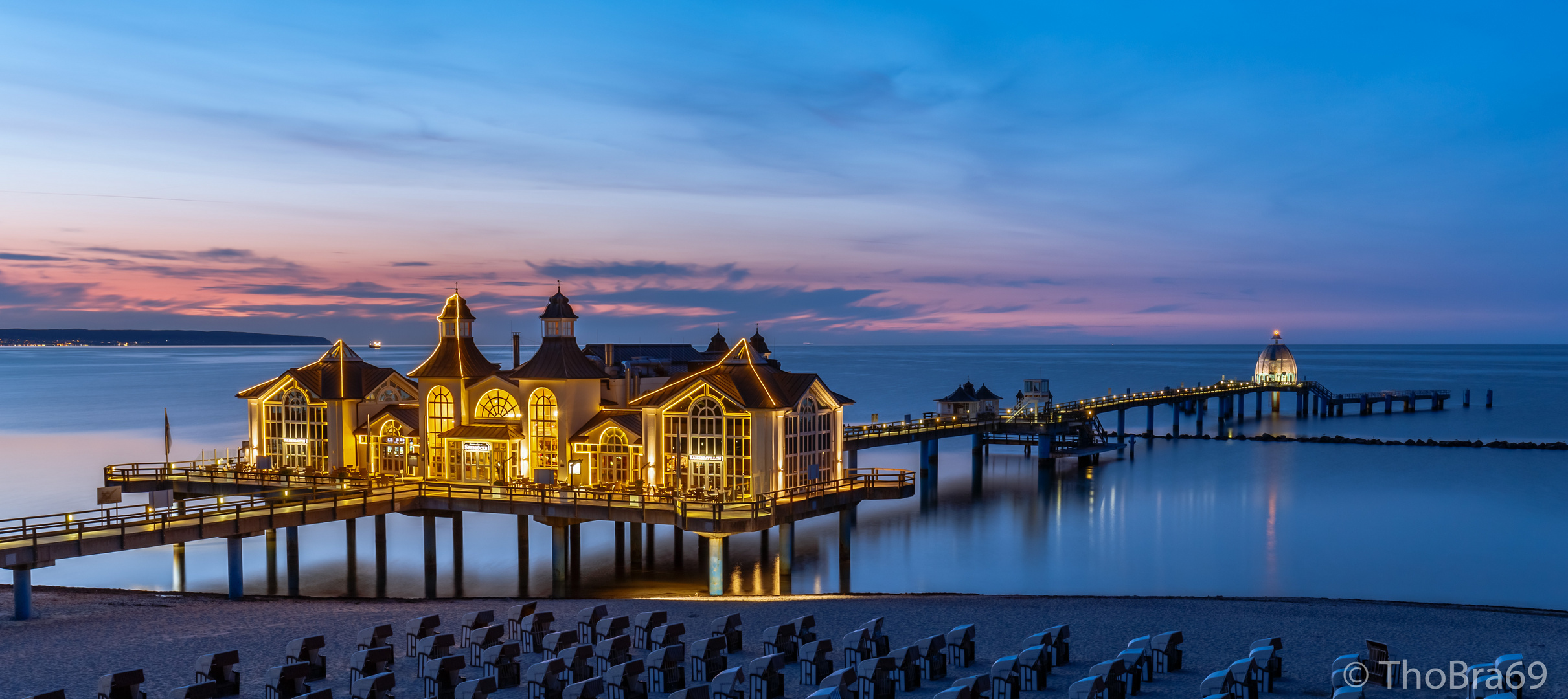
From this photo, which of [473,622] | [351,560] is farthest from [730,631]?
[351,560]

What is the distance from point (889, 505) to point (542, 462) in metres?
18.8

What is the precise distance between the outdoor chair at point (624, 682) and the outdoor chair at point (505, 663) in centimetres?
200

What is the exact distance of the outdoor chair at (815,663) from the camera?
59.0 ft

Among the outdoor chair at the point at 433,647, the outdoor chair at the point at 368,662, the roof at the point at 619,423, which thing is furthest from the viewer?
the roof at the point at 619,423

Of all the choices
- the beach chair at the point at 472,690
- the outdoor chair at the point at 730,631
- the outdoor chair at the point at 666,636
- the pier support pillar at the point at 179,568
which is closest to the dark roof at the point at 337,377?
the pier support pillar at the point at 179,568

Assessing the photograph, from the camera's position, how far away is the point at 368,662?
18000 millimetres

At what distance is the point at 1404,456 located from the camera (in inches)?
2562

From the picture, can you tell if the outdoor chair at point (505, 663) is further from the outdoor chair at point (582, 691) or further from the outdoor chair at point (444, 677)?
the outdoor chair at point (582, 691)

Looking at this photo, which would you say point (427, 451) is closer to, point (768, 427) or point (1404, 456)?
point (768, 427)

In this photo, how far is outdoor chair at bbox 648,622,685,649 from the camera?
20047 mm

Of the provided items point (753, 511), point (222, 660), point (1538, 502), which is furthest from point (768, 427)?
point (1538, 502)

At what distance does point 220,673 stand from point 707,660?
750 cm

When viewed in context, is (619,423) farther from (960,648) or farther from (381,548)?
(960,648)

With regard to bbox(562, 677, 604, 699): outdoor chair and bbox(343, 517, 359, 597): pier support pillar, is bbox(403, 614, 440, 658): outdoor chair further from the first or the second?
bbox(343, 517, 359, 597): pier support pillar
